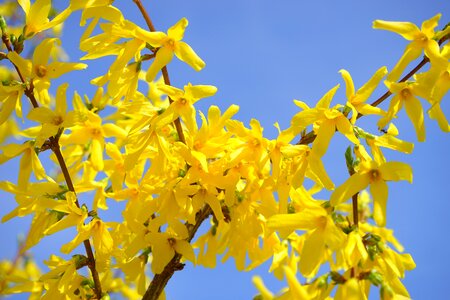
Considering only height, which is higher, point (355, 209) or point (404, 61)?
point (404, 61)

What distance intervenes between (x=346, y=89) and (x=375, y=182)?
38 centimetres

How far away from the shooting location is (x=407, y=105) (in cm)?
175

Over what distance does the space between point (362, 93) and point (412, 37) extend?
283mm

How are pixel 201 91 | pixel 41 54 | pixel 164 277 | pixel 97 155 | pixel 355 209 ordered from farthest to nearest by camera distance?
pixel 97 155 → pixel 164 277 → pixel 41 54 → pixel 201 91 → pixel 355 209

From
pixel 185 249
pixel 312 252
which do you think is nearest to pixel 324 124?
pixel 312 252

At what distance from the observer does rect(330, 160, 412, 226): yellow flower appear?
1533mm

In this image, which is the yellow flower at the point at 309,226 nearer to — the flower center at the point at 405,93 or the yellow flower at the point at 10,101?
the flower center at the point at 405,93

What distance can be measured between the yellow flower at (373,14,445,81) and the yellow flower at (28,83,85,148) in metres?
1.22

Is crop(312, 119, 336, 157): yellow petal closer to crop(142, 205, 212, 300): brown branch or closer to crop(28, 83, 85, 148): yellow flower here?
crop(142, 205, 212, 300): brown branch

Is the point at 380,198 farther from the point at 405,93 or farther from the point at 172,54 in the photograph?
the point at 172,54

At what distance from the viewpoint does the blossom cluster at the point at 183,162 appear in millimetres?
1616

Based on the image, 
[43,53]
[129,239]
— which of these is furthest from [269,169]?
[43,53]

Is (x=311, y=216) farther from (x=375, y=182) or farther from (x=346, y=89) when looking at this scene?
(x=346, y=89)

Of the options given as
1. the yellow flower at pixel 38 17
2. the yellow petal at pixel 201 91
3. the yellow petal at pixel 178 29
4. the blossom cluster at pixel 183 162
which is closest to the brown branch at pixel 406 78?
the blossom cluster at pixel 183 162
